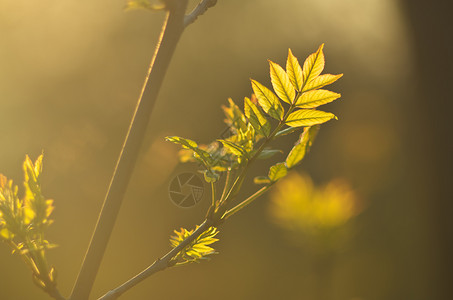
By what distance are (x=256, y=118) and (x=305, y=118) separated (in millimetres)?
49

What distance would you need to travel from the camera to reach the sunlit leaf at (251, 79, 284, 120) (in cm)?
42

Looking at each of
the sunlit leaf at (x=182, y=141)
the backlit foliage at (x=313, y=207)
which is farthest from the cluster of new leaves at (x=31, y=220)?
the backlit foliage at (x=313, y=207)

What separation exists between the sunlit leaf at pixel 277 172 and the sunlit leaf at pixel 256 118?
0.11ft

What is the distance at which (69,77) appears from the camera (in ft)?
10.6

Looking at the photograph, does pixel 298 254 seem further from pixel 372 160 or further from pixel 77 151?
pixel 77 151

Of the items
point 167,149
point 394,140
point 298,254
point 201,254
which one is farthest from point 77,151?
point 394,140

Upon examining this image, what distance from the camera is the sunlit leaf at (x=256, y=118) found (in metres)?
0.41

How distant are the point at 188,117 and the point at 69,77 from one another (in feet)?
3.26

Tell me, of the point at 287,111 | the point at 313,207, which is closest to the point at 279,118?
the point at 287,111

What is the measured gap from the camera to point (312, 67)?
42 cm

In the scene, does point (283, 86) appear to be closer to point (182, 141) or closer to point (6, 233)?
point (182, 141)

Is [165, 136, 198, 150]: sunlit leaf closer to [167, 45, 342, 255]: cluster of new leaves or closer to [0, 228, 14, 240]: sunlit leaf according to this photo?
[167, 45, 342, 255]: cluster of new leaves

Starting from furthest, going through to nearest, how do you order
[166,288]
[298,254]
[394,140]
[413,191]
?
[394,140] → [298,254] → [166,288] → [413,191]

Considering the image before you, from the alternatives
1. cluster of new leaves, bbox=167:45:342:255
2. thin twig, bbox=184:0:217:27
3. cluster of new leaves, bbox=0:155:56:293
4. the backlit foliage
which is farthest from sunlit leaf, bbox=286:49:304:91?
the backlit foliage
